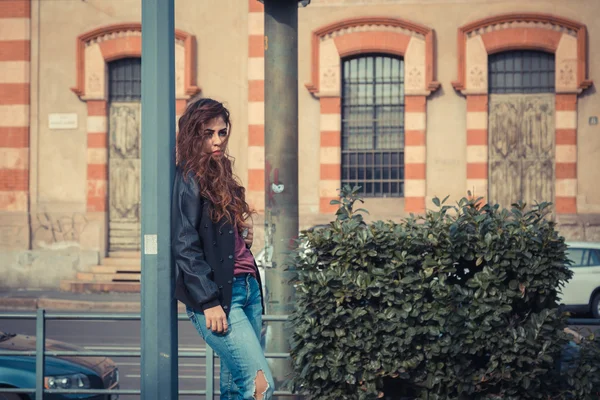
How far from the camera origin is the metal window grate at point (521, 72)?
70.1ft

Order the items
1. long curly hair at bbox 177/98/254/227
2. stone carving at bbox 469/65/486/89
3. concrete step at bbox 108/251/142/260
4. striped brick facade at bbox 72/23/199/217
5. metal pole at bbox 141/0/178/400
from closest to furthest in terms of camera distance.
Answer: metal pole at bbox 141/0/178/400 < long curly hair at bbox 177/98/254/227 < stone carving at bbox 469/65/486/89 < striped brick facade at bbox 72/23/199/217 < concrete step at bbox 108/251/142/260

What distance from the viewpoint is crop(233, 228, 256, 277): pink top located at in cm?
454

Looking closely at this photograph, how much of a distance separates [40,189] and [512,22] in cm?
1301

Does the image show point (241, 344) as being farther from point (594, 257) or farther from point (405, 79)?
point (405, 79)

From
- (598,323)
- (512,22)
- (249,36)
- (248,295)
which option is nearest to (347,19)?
Result: (249,36)

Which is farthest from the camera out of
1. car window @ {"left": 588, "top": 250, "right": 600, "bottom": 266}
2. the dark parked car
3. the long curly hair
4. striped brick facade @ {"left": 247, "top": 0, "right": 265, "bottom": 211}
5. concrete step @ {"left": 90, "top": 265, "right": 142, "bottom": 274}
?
concrete step @ {"left": 90, "top": 265, "right": 142, "bottom": 274}

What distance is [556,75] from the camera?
69.1 ft

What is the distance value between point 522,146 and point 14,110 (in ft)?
43.6

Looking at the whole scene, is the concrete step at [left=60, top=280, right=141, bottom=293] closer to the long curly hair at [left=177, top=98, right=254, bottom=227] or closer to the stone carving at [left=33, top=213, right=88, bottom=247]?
the stone carving at [left=33, top=213, right=88, bottom=247]

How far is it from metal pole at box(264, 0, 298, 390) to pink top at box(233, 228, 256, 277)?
96.0 inches

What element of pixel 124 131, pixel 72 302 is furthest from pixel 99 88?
pixel 72 302

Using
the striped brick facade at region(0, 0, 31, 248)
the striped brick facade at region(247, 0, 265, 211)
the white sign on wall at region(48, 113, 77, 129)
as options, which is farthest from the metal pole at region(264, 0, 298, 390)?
the striped brick facade at region(0, 0, 31, 248)

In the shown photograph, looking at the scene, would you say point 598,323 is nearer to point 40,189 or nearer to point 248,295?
point 248,295

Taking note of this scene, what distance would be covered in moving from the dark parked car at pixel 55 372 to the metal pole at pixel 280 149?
69.6 inches
